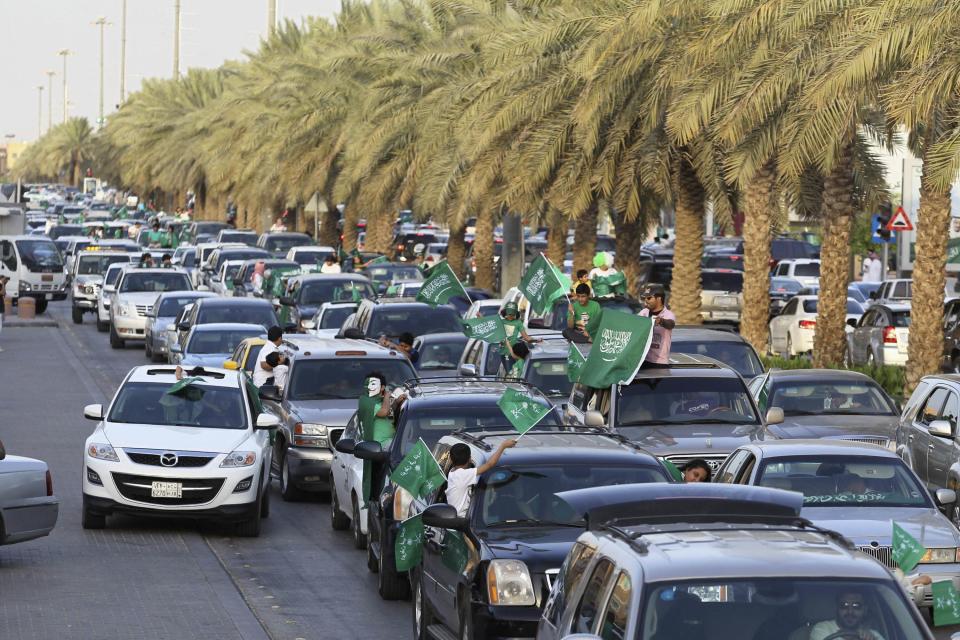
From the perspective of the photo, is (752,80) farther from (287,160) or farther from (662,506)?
(287,160)

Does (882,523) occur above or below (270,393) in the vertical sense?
above

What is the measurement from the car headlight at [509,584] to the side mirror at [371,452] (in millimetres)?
4242

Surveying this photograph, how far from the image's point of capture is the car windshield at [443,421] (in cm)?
1523

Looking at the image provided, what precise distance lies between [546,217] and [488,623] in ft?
98.3

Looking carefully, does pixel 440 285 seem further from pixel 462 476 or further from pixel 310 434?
pixel 462 476

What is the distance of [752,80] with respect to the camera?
81.3 ft

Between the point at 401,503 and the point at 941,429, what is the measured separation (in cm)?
555

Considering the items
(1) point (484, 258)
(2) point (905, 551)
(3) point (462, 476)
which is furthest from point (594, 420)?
(1) point (484, 258)

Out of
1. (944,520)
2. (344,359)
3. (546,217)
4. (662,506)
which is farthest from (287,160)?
(662,506)

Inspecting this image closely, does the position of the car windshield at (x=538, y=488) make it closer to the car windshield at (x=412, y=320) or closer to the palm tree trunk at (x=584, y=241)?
the car windshield at (x=412, y=320)

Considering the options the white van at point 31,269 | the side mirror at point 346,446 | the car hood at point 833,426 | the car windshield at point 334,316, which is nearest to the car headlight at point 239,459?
the side mirror at point 346,446

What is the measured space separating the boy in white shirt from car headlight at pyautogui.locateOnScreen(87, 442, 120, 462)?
6106mm

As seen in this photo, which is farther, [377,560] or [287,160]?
[287,160]

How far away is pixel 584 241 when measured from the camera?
39.6m
